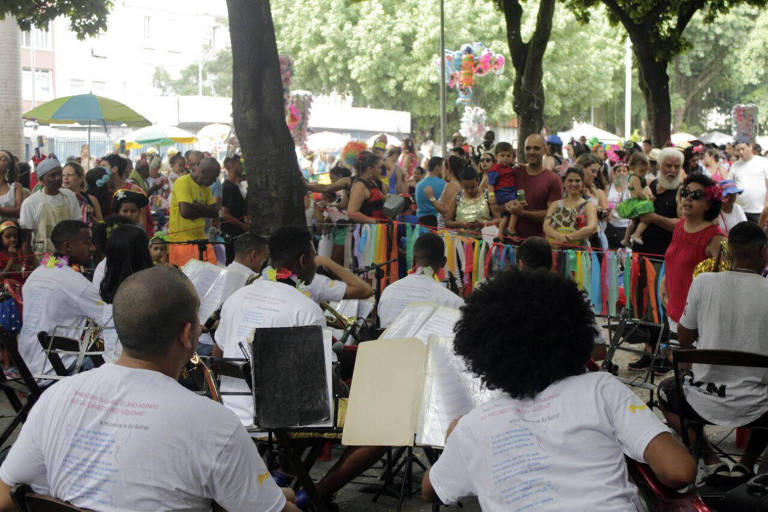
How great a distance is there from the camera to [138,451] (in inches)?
97.9

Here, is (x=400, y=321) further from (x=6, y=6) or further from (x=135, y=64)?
(x=135, y=64)

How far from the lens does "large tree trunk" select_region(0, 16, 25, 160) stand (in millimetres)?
16922

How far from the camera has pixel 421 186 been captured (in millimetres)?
11453

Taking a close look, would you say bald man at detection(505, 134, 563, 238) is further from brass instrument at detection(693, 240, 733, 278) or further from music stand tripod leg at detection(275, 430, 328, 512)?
music stand tripod leg at detection(275, 430, 328, 512)

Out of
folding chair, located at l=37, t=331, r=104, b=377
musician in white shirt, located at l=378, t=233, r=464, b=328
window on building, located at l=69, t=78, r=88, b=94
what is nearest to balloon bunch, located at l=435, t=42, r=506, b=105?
musician in white shirt, located at l=378, t=233, r=464, b=328

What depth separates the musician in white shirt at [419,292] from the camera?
5539 mm

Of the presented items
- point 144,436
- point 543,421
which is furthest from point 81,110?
point 543,421

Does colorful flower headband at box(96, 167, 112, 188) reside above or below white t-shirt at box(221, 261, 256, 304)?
above

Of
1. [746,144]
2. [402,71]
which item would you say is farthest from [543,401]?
[402,71]

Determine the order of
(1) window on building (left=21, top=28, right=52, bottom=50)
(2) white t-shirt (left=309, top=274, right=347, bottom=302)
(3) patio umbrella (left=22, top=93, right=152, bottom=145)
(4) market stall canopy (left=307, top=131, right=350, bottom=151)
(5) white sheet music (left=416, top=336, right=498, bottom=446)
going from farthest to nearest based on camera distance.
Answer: (1) window on building (left=21, top=28, right=52, bottom=50) → (4) market stall canopy (left=307, top=131, right=350, bottom=151) → (3) patio umbrella (left=22, top=93, right=152, bottom=145) → (2) white t-shirt (left=309, top=274, right=347, bottom=302) → (5) white sheet music (left=416, top=336, right=498, bottom=446)

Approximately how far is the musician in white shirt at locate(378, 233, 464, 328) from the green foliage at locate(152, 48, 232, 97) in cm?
6447

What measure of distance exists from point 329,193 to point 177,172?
630 cm

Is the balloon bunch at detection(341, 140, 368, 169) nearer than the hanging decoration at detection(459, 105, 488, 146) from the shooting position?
Yes

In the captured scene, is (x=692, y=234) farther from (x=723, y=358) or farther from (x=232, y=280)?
(x=232, y=280)
